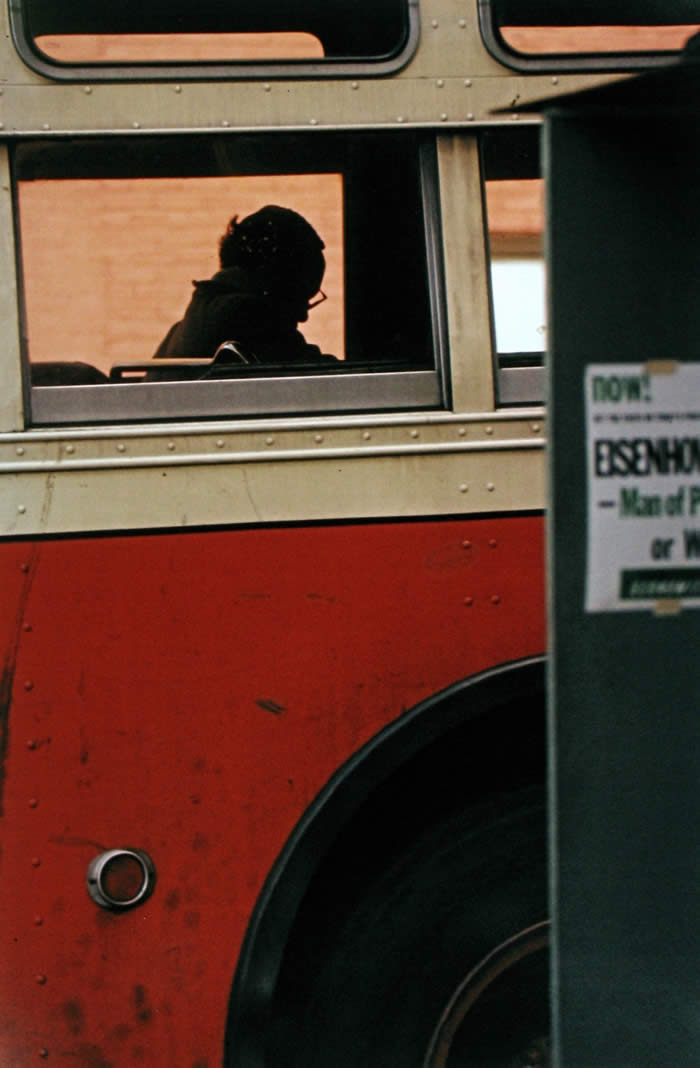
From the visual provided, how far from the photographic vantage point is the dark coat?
2.27 metres

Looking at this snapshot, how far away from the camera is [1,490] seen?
2.15 meters

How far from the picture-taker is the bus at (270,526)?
216 cm

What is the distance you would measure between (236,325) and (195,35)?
0.52 m

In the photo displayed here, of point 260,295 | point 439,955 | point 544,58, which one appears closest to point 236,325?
point 260,295

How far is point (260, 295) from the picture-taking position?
2.33m

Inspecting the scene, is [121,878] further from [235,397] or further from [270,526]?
[235,397]

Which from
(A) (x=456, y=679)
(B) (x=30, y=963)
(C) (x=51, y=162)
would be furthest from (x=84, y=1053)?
(C) (x=51, y=162)

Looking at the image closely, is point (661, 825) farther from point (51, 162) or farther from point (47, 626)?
point (51, 162)

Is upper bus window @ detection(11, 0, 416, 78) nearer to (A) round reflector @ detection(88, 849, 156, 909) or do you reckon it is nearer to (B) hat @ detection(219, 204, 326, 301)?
(B) hat @ detection(219, 204, 326, 301)

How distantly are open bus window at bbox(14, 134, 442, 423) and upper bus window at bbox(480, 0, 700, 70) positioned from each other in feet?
0.84

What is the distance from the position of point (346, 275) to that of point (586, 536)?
1.01 metres

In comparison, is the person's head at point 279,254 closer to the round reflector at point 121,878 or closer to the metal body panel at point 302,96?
the metal body panel at point 302,96

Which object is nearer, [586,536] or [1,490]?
[586,536]

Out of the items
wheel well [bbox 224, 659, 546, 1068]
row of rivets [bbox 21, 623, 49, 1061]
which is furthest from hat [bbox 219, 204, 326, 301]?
wheel well [bbox 224, 659, 546, 1068]
